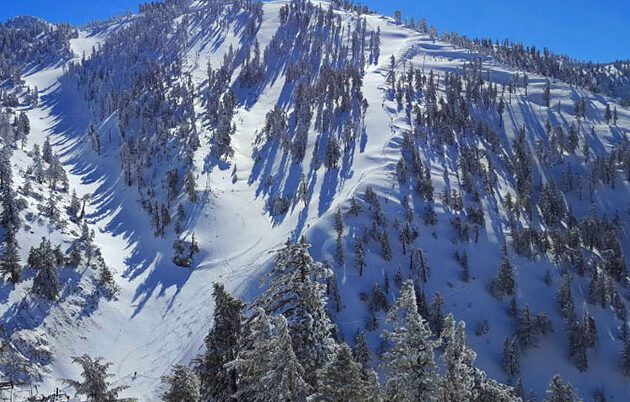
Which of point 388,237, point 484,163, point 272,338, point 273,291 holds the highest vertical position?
point 484,163

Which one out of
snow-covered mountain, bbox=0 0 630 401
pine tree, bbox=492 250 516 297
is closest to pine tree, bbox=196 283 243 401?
snow-covered mountain, bbox=0 0 630 401

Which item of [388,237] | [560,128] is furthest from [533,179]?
[388,237]

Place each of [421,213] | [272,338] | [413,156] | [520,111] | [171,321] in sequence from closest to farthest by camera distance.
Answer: [272,338]
[171,321]
[421,213]
[413,156]
[520,111]

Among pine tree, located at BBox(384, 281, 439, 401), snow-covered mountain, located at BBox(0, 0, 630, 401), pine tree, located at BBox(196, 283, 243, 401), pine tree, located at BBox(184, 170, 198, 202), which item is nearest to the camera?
pine tree, located at BBox(384, 281, 439, 401)

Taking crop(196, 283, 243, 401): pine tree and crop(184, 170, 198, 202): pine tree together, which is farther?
crop(184, 170, 198, 202): pine tree

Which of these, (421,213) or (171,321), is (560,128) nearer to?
(421,213)

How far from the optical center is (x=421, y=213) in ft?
350

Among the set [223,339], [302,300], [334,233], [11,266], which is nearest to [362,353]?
[334,233]

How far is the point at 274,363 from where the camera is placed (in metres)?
18.2

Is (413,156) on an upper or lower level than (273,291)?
upper

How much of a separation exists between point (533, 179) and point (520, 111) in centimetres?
5231

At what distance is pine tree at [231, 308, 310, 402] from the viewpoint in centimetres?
1784

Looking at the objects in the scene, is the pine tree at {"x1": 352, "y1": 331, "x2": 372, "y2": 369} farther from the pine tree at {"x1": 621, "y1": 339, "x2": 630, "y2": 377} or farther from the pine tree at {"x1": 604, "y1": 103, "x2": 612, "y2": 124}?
the pine tree at {"x1": 604, "y1": 103, "x2": 612, "y2": 124}

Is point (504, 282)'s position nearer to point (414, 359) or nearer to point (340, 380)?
point (414, 359)
